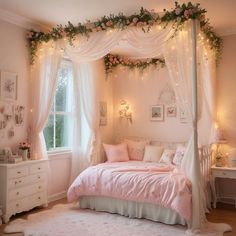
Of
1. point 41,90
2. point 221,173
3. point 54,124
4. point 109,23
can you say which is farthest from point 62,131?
point 221,173

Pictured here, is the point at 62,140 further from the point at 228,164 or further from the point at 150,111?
the point at 228,164

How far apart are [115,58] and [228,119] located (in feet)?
8.45

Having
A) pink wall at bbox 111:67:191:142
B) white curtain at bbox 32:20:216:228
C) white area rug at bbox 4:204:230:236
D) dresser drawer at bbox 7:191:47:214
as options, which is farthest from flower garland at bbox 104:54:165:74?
white area rug at bbox 4:204:230:236

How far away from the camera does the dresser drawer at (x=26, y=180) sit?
4.16 m

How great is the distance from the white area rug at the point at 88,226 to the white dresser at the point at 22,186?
0.63 ft

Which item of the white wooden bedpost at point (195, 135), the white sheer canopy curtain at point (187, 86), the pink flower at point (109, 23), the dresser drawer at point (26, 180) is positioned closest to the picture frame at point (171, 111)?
→ the white sheer canopy curtain at point (187, 86)

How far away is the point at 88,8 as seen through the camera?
13.6ft

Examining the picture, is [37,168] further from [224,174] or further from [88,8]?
[224,174]

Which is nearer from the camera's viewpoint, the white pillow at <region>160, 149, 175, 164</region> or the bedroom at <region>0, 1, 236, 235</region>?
the bedroom at <region>0, 1, 236, 235</region>

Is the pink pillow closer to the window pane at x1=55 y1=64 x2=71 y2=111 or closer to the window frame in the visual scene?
the window frame

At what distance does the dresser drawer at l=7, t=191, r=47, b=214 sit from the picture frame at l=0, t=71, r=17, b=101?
1.50 meters

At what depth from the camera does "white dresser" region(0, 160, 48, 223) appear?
13.4 feet

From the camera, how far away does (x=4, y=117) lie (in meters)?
4.45

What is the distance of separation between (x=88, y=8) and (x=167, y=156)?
2.82 metres
